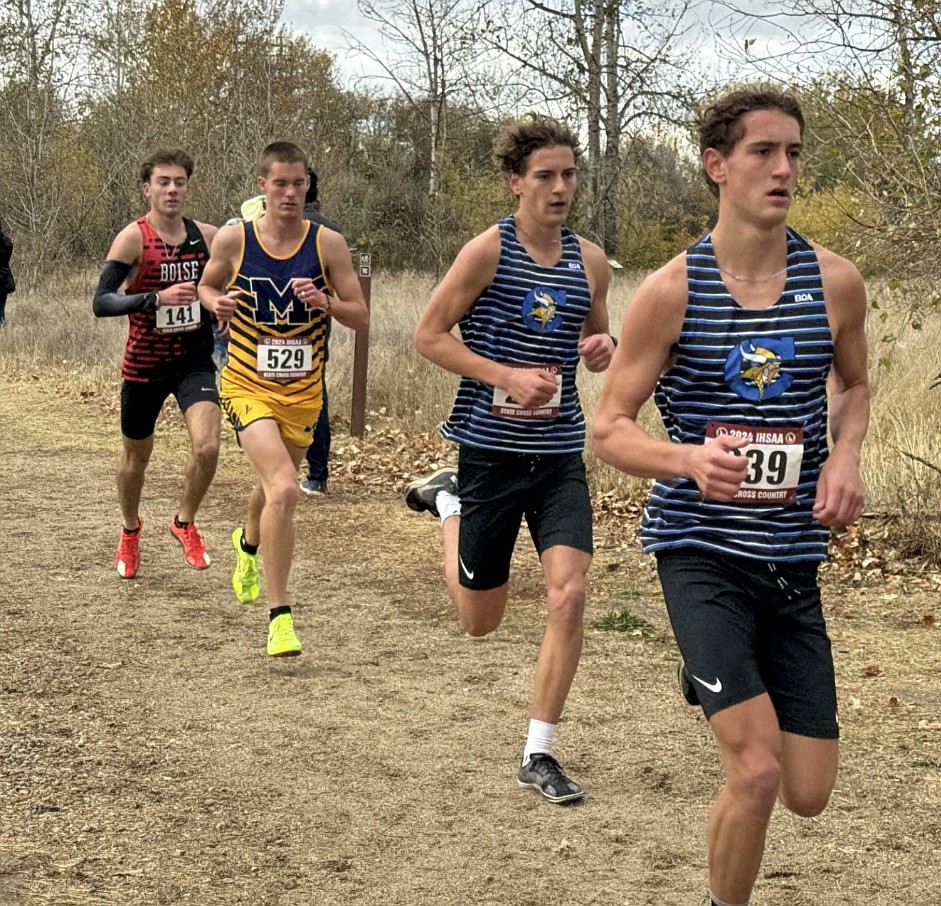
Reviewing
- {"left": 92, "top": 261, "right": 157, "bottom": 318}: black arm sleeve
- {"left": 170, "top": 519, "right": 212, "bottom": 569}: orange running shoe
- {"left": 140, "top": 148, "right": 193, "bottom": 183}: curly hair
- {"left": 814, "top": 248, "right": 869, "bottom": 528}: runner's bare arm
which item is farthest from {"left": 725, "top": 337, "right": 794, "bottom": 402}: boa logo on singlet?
{"left": 170, "top": 519, "right": 212, "bottom": 569}: orange running shoe

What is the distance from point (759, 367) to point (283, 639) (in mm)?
3568

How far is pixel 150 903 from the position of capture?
161 inches

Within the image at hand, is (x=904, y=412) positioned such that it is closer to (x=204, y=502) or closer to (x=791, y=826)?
(x=204, y=502)

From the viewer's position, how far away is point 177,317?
7969mm

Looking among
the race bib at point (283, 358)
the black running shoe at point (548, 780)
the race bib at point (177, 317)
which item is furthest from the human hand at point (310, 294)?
the black running shoe at point (548, 780)

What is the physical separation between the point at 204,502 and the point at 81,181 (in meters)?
22.3

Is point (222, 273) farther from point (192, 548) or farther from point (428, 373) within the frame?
point (428, 373)

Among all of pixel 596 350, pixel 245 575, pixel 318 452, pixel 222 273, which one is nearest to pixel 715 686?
pixel 596 350

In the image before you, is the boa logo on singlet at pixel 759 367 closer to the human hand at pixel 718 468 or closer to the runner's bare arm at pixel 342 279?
the human hand at pixel 718 468

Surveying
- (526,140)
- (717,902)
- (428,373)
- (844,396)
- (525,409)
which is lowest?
(717,902)

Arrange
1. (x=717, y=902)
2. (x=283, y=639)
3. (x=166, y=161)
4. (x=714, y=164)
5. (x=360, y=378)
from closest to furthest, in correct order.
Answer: (x=717, y=902)
(x=714, y=164)
(x=283, y=639)
(x=166, y=161)
(x=360, y=378)

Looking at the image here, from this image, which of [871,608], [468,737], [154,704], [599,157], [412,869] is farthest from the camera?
[599,157]

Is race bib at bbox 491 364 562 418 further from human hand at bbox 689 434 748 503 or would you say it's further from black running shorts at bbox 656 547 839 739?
human hand at bbox 689 434 748 503

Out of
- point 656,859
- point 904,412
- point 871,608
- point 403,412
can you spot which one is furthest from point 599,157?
point 656,859
